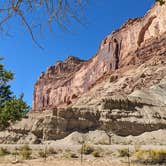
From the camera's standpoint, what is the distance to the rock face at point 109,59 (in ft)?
322

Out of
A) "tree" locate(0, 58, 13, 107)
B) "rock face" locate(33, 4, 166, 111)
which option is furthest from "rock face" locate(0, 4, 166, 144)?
"tree" locate(0, 58, 13, 107)

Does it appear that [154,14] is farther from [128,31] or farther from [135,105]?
[135,105]

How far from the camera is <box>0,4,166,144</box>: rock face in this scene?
147 ft

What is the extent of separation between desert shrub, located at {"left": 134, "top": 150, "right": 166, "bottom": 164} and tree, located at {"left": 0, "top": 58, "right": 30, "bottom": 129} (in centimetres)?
891

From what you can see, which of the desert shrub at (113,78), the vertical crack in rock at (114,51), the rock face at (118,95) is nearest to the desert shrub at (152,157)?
the rock face at (118,95)

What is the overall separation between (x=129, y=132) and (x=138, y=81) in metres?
29.3

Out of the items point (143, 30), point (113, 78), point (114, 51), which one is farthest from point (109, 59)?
point (113, 78)

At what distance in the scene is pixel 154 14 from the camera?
104 metres

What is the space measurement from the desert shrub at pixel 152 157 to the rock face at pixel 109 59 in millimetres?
65169

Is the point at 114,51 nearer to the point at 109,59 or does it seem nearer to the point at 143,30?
the point at 109,59

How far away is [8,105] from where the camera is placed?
2464cm

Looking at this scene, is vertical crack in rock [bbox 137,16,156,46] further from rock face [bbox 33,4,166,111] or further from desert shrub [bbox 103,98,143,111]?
desert shrub [bbox 103,98,143,111]

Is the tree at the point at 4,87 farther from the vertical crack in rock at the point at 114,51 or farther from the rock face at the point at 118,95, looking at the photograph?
the vertical crack in rock at the point at 114,51

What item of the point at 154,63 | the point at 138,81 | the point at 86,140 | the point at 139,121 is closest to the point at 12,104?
the point at 86,140
